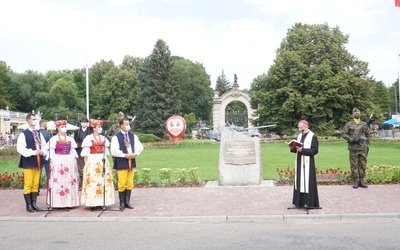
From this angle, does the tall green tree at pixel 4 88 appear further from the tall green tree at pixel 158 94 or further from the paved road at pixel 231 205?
the paved road at pixel 231 205

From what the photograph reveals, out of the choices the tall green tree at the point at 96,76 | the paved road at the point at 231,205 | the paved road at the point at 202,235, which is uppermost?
the tall green tree at the point at 96,76

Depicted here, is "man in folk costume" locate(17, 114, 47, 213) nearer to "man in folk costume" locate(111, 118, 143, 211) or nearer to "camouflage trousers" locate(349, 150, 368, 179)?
"man in folk costume" locate(111, 118, 143, 211)

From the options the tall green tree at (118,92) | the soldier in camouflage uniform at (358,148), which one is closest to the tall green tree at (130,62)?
the tall green tree at (118,92)

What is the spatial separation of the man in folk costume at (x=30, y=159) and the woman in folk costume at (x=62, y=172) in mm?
338

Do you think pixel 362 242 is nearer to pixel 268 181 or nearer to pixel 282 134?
pixel 268 181

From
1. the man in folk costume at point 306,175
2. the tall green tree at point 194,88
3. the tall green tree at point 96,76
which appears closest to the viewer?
the man in folk costume at point 306,175

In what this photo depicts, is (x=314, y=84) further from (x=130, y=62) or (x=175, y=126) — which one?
(x=130, y=62)

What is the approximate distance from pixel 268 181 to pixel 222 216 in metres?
5.30

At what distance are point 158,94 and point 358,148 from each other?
4157 centimetres

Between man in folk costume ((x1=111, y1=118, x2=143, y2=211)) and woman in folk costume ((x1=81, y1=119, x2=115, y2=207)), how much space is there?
0.23 m

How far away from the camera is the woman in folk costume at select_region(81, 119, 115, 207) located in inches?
380

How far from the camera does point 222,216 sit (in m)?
8.71

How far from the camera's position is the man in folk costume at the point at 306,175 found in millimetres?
9438

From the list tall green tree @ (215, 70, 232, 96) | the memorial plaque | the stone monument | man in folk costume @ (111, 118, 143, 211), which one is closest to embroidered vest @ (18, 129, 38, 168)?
man in folk costume @ (111, 118, 143, 211)
